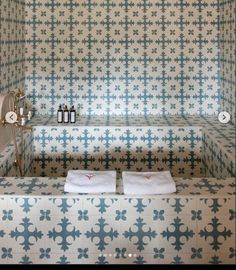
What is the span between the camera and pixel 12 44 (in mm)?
2445

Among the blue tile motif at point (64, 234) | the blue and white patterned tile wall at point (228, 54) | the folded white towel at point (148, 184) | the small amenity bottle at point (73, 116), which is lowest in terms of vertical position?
the blue tile motif at point (64, 234)

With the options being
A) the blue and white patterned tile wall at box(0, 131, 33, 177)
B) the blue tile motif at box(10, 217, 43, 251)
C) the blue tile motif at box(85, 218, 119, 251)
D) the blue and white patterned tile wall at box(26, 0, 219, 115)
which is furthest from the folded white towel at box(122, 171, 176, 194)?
the blue and white patterned tile wall at box(26, 0, 219, 115)

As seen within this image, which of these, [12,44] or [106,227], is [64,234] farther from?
[12,44]

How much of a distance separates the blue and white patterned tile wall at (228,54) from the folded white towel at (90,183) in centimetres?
103

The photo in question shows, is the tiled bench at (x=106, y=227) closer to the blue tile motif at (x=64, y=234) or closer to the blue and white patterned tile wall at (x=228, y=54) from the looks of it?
the blue tile motif at (x=64, y=234)

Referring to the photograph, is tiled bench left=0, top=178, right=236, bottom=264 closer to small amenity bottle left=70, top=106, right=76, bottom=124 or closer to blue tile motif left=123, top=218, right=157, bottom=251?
blue tile motif left=123, top=218, right=157, bottom=251

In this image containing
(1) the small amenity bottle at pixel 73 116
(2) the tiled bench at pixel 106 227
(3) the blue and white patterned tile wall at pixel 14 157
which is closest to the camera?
(2) the tiled bench at pixel 106 227

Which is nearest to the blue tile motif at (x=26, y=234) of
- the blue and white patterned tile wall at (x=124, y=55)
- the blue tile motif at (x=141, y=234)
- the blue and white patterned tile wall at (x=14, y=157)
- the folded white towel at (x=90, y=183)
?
the folded white towel at (x=90, y=183)

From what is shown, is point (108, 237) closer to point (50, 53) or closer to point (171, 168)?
point (171, 168)

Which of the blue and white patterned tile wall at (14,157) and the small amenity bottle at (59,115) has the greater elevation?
the small amenity bottle at (59,115)

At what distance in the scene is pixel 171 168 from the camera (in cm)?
235

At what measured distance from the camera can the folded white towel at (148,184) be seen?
4.22 ft
